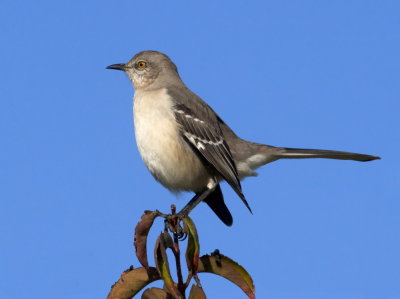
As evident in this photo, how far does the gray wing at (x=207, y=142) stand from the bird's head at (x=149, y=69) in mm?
863

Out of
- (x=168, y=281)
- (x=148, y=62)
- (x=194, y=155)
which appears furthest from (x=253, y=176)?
(x=168, y=281)

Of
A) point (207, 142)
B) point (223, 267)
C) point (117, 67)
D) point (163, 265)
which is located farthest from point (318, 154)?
point (163, 265)

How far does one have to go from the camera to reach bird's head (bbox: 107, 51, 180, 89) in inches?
266

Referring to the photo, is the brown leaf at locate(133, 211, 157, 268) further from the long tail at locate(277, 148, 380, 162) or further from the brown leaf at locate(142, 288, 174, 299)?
the long tail at locate(277, 148, 380, 162)

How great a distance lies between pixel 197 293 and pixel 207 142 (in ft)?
11.1

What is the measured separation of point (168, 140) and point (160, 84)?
1.20m

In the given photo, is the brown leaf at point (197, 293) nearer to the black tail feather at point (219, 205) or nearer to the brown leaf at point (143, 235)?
the brown leaf at point (143, 235)

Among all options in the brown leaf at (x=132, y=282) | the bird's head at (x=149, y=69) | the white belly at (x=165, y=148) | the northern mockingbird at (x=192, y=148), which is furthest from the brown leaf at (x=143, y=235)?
the bird's head at (x=149, y=69)

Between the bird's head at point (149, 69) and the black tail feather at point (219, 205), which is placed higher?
the bird's head at point (149, 69)

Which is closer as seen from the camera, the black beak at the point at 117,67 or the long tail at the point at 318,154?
the long tail at the point at 318,154

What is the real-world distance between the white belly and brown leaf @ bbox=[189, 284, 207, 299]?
2982 millimetres

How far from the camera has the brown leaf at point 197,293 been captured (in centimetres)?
265

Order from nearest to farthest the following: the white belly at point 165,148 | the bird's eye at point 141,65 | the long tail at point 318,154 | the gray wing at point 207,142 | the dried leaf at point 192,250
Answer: the dried leaf at point 192,250
the long tail at point 318,154
the white belly at point 165,148
the gray wing at point 207,142
the bird's eye at point 141,65

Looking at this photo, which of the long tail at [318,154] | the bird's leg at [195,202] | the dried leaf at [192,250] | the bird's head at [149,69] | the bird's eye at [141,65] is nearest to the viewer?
the dried leaf at [192,250]
